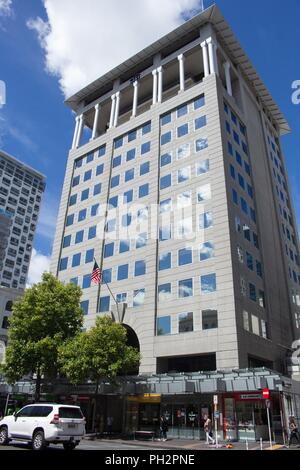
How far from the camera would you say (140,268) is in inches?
1785

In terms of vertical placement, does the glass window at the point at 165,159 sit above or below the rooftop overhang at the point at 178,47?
below

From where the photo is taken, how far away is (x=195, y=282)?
1574 inches

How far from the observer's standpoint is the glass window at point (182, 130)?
1957 inches

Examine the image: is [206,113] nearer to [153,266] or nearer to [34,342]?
[153,266]

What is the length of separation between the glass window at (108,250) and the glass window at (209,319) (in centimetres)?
1631

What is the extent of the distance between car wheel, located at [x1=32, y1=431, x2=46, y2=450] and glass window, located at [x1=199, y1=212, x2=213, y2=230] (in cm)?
2830

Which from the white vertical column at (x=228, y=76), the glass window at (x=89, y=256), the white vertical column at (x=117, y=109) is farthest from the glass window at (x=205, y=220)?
the white vertical column at (x=117, y=109)

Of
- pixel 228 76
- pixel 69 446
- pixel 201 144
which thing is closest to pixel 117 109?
pixel 228 76

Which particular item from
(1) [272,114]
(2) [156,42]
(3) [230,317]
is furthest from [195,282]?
(1) [272,114]

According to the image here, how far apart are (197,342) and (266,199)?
26509 millimetres

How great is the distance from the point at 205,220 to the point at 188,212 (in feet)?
8.61

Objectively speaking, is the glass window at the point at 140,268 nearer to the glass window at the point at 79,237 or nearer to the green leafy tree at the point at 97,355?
the green leafy tree at the point at 97,355

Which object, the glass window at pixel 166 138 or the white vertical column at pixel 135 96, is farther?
the white vertical column at pixel 135 96

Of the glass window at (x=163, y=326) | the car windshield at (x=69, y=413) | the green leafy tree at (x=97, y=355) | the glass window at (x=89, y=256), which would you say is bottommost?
the car windshield at (x=69, y=413)
